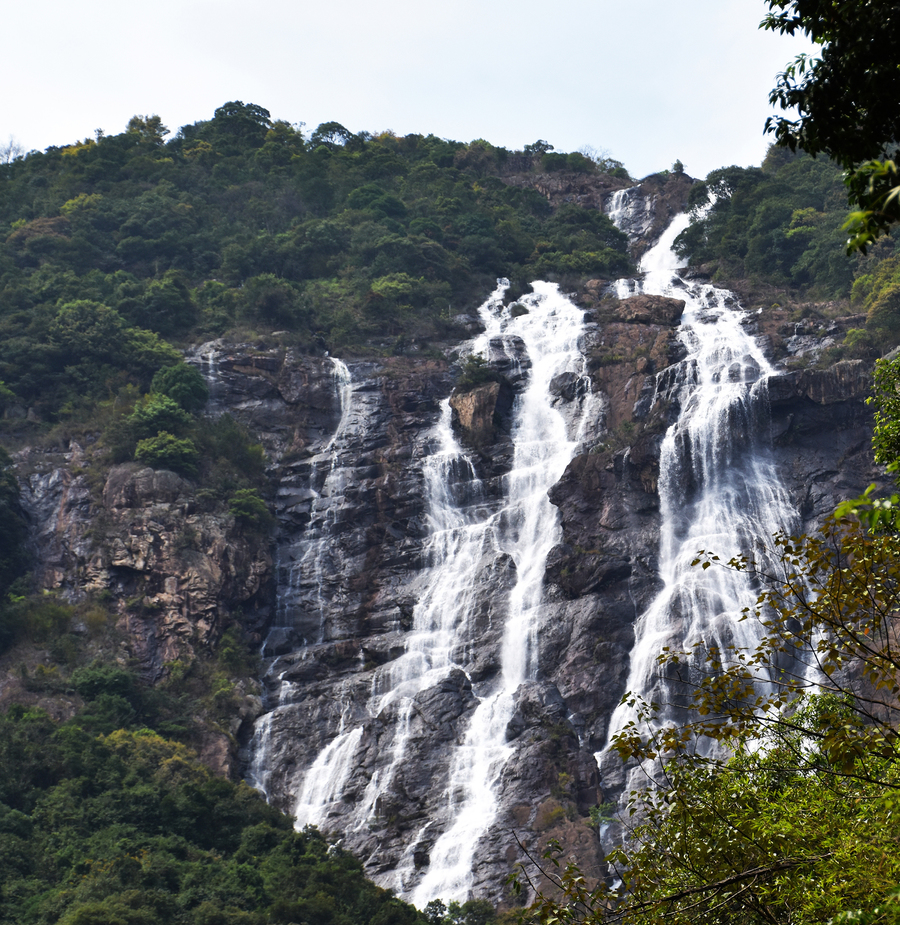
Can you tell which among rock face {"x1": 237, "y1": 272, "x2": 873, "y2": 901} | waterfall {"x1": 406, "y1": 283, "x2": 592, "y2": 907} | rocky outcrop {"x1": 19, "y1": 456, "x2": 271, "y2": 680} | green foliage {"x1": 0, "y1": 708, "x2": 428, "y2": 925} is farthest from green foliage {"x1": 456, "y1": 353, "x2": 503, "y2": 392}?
green foliage {"x1": 0, "y1": 708, "x2": 428, "y2": 925}

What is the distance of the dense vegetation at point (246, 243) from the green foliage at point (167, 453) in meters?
5.96

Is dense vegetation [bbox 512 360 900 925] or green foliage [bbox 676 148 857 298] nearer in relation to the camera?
dense vegetation [bbox 512 360 900 925]

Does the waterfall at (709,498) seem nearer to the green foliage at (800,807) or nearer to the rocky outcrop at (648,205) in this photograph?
the green foliage at (800,807)

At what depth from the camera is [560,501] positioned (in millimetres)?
42125

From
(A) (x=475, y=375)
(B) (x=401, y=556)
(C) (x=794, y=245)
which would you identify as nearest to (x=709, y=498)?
(B) (x=401, y=556)

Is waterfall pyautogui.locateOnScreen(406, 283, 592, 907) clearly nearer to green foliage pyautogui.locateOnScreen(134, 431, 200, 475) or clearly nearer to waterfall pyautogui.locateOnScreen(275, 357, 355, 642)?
waterfall pyautogui.locateOnScreen(275, 357, 355, 642)

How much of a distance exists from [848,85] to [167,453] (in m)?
40.3

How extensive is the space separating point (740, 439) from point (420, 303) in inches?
1006

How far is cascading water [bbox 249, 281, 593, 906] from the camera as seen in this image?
32219 mm

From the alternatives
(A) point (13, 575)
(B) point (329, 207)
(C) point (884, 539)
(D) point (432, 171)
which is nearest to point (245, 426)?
(A) point (13, 575)

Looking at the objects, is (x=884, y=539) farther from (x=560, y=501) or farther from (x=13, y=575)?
(x=13, y=575)

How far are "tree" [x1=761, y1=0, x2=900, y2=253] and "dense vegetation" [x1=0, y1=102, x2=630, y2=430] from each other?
45245 mm

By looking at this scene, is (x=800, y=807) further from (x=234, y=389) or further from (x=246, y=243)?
(x=246, y=243)

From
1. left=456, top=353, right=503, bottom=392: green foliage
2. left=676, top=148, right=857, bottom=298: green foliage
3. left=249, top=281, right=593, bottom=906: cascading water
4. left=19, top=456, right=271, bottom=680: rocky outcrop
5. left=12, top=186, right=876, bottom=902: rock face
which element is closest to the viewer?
left=249, top=281, right=593, bottom=906: cascading water
